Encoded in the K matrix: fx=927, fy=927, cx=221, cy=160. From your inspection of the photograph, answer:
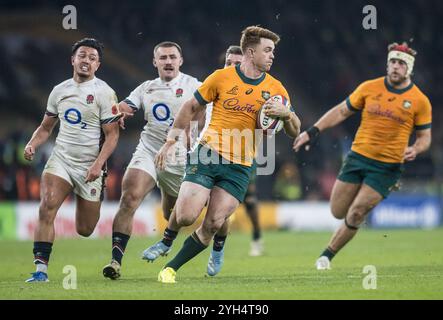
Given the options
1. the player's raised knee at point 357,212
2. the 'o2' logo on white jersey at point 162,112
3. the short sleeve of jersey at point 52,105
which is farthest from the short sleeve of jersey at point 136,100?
the player's raised knee at point 357,212

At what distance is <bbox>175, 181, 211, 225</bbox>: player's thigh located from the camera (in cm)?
946

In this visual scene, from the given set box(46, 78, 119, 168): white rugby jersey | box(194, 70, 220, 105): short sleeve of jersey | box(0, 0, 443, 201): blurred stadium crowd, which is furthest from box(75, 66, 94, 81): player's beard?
box(0, 0, 443, 201): blurred stadium crowd

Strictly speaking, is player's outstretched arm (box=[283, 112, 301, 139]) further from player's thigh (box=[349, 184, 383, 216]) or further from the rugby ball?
player's thigh (box=[349, 184, 383, 216])

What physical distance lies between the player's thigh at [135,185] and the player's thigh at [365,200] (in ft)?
8.63

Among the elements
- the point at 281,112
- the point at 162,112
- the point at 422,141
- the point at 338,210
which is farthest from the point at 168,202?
the point at 422,141

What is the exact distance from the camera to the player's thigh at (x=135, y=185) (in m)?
10.8

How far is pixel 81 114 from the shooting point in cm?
1062

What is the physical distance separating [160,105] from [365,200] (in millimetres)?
2812

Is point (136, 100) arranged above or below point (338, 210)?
above

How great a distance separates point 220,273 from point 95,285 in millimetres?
2429

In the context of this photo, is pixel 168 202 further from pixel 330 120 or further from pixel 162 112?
pixel 330 120

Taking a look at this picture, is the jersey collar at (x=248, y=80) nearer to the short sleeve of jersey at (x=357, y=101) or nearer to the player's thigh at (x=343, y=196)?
the short sleeve of jersey at (x=357, y=101)

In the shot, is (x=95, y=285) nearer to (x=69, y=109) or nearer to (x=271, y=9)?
(x=69, y=109)

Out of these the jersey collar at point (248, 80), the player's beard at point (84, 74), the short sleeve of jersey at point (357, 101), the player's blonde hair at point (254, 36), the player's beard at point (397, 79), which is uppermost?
the player's beard at point (397, 79)
